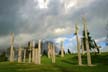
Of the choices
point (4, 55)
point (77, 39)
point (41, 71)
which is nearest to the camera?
point (41, 71)

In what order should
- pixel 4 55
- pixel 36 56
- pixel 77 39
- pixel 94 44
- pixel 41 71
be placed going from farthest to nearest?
pixel 4 55
pixel 94 44
pixel 36 56
pixel 77 39
pixel 41 71

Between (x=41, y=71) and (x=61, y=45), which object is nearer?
(x=41, y=71)

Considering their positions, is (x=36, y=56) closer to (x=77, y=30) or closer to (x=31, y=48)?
(x=31, y=48)

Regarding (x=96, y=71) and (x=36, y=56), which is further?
(x=36, y=56)

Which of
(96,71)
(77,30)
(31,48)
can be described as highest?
(77,30)

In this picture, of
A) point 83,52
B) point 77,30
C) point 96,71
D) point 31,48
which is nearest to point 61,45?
point 83,52

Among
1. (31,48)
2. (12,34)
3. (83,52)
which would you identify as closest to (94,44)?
(83,52)

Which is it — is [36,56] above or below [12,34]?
below

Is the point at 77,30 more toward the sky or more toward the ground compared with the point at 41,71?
more toward the sky

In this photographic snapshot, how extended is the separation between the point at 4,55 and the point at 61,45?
42249 mm

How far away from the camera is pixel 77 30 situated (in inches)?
1746

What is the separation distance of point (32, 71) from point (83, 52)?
42217 millimetres

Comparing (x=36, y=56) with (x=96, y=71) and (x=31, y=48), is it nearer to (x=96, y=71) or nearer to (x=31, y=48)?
(x=31, y=48)

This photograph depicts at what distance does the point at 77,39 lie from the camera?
4397 cm
